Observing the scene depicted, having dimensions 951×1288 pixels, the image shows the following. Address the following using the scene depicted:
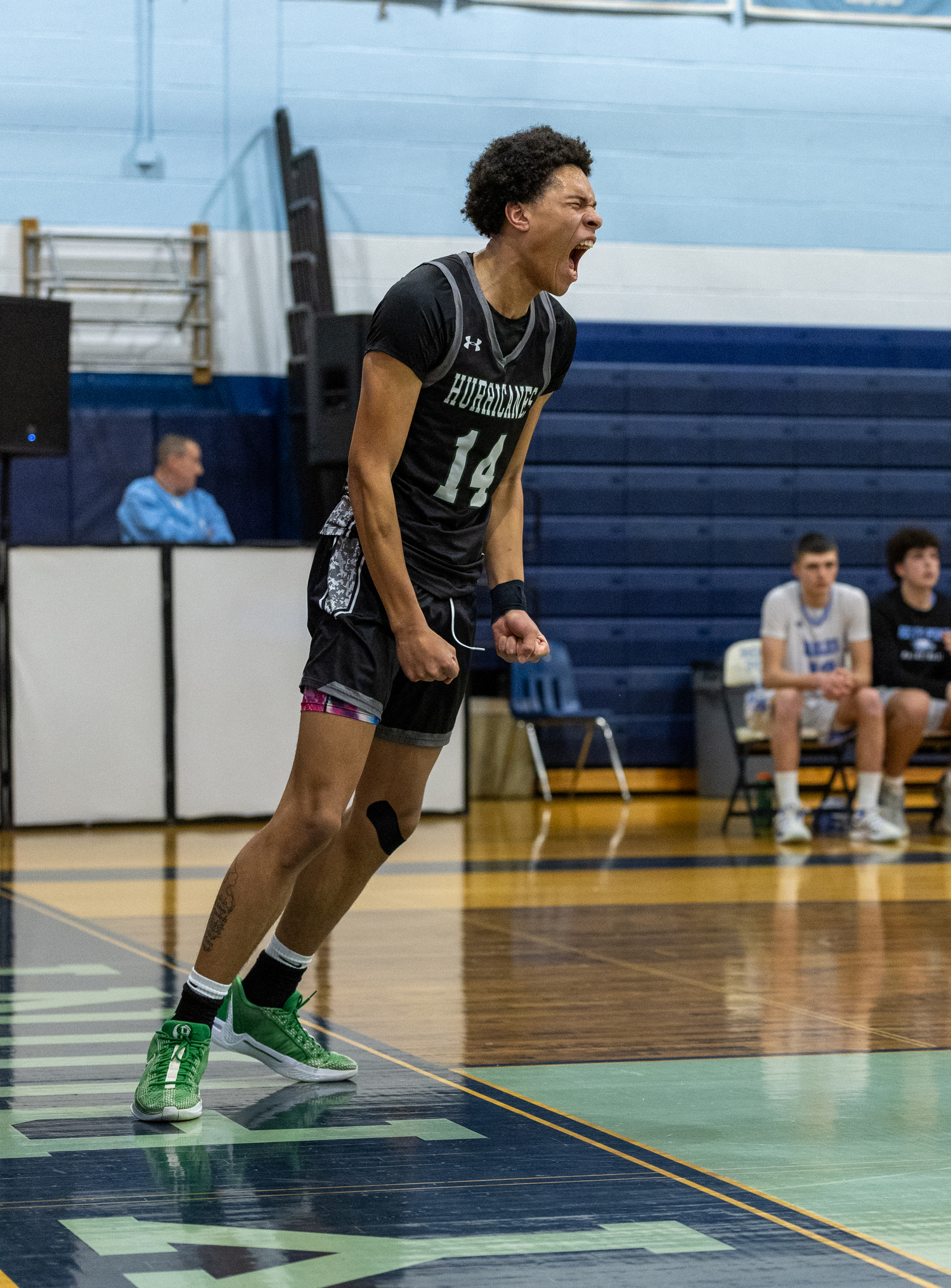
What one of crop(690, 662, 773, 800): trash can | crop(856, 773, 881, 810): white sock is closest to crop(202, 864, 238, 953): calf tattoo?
crop(856, 773, 881, 810): white sock

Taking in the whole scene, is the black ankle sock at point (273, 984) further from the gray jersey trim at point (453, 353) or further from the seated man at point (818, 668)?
the seated man at point (818, 668)

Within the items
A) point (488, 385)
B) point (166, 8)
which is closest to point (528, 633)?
point (488, 385)

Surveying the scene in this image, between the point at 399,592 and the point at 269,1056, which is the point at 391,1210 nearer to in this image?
the point at 269,1056

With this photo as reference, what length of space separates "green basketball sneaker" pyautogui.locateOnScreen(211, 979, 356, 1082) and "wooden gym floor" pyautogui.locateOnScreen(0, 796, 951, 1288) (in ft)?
0.11

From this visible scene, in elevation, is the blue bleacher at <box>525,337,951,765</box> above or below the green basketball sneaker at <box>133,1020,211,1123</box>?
above

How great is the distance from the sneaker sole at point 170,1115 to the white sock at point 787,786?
484cm

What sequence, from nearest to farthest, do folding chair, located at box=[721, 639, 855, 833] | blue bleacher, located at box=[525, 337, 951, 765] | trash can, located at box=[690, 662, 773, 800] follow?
folding chair, located at box=[721, 639, 855, 833] < trash can, located at box=[690, 662, 773, 800] < blue bleacher, located at box=[525, 337, 951, 765]

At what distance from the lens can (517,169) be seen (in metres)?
2.72

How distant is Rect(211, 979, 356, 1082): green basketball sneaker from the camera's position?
2836 millimetres

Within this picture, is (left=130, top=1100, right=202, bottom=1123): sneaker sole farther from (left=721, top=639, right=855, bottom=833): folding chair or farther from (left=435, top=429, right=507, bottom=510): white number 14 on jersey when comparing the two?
(left=721, top=639, right=855, bottom=833): folding chair

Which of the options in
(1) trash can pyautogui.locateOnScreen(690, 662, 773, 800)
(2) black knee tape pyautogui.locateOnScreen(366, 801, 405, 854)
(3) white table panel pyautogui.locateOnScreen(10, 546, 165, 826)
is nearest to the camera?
(2) black knee tape pyautogui.locateOnScreen(366, 801, 405, 854)

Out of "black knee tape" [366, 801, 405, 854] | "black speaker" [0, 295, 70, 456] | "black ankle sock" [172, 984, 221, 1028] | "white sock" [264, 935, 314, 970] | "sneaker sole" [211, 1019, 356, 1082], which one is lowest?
"sneaker sole" [211, 1019, 356, 1082]

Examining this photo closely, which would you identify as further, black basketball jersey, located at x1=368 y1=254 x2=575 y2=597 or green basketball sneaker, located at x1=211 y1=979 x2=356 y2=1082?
green basketball sneaker, located at x1=211 y1=979 x2=356 y2=1082

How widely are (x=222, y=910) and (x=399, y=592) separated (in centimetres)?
53
